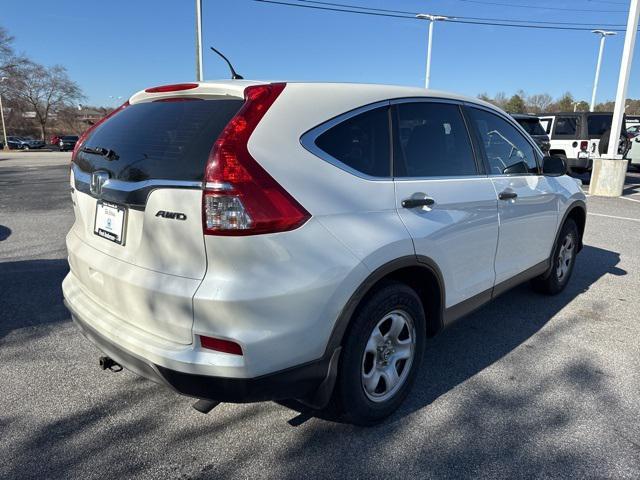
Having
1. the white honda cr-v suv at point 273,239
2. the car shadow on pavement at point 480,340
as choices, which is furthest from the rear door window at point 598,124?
the white honda cr-v suv at point 273,239

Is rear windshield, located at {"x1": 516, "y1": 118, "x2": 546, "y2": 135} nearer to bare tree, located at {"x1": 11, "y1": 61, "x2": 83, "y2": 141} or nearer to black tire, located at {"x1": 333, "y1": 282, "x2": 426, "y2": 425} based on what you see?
black tire, located at {"x1": 333, "y1": 282, "x2": 426, "y2": 425}

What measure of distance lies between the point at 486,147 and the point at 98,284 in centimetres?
258

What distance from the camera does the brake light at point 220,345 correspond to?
1896mm

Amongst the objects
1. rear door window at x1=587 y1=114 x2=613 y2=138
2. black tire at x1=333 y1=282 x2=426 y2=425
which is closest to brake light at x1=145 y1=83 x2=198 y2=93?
black tire at x1=333 y1=282 x2=426 y2=425

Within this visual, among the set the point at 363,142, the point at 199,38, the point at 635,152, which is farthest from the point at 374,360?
the point at 635,152

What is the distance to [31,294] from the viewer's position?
169 inches

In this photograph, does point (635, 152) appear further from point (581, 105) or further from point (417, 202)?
point (581, 105)

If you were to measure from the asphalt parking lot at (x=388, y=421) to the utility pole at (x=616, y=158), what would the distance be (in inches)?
375

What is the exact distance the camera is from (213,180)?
6.11 ft

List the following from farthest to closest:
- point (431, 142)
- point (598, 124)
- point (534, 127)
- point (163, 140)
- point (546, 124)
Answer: point (546, 124), point (598, 124), point (534, 127), point (431, 142), point (163, 140)

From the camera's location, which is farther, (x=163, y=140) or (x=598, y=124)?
(x=598, y=124)

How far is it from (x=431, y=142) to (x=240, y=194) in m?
1.42

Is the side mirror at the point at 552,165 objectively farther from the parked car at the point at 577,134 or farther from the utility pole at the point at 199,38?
the utility pole at the point at 199,38

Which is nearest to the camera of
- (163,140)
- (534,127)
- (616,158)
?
(163,140)
